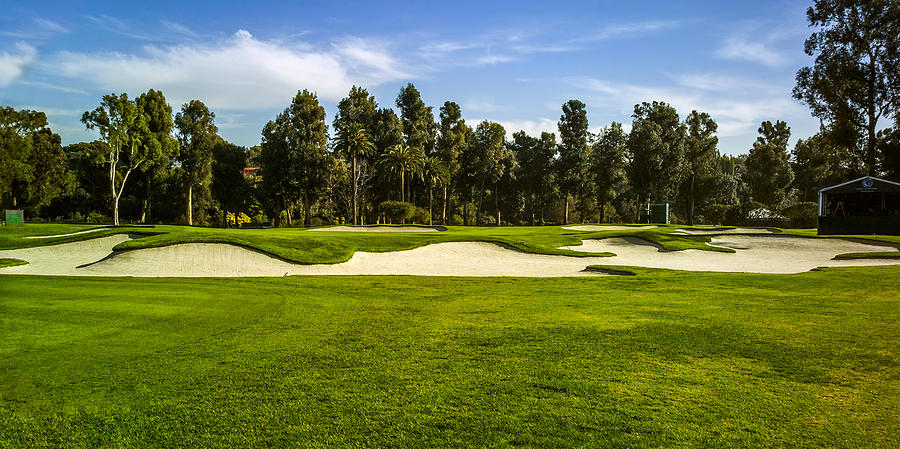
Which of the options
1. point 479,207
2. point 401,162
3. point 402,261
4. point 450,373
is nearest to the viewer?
point 450,373

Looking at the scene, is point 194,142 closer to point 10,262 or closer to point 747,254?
point 10,262

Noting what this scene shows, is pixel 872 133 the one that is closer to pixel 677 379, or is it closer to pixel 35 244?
pixel 677 379

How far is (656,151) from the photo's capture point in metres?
66.1

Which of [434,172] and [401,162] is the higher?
[401,162]

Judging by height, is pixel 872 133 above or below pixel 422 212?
above

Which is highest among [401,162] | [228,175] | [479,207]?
[401,162]

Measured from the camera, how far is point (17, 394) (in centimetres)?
444

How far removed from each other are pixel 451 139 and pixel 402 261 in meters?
56.6

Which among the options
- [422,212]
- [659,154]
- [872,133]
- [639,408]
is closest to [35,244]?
[639,408]

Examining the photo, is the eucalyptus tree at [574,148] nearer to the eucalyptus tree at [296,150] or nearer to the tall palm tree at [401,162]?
the tall palm tree at [401,162]

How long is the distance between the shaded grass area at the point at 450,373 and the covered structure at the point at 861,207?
86.0 ft

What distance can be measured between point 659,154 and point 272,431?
2751 inches

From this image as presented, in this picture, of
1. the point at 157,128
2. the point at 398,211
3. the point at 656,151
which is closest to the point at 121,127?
the point at 157,128

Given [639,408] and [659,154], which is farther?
[659,154]
